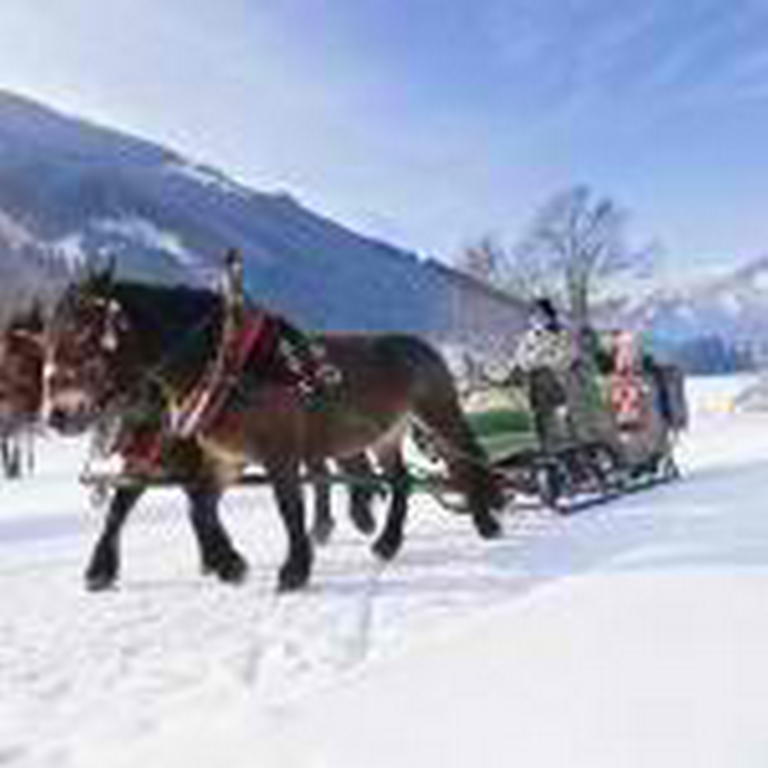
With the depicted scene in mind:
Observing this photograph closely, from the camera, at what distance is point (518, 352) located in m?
18.2

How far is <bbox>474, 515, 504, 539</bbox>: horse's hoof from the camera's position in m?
13.9

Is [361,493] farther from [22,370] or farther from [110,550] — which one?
[22,370]

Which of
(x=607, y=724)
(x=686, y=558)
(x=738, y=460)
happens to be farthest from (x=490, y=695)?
(x=738, y=460)

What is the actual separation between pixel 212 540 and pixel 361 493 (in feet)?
9.45

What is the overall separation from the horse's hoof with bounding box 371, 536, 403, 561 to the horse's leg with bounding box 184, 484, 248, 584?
4.18 feet

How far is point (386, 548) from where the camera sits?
42.5ft

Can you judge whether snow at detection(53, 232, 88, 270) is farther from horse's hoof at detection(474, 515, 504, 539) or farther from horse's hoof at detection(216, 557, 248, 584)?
horse's hoof at detection(216, 557, 248, 584)

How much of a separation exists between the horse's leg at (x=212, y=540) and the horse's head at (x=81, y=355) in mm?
1339

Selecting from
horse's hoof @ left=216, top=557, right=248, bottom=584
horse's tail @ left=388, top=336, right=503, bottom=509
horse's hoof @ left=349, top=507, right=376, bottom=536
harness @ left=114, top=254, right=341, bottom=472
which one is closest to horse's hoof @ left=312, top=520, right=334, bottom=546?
horse's hoof @ left=349, top=507, right=376, bottom=536

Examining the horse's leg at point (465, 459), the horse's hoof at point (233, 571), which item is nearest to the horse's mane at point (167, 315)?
the horse's hoof at point (233, 571)

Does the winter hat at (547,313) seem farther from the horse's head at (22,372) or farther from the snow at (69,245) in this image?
the snow at (69,245)

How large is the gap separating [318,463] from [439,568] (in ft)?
4.14

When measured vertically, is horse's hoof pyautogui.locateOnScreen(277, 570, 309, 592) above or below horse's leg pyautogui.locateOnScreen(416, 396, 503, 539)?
below

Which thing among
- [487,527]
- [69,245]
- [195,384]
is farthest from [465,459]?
[69,245]
